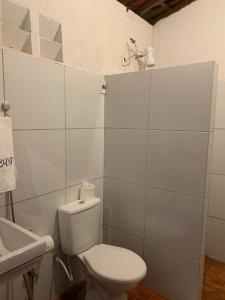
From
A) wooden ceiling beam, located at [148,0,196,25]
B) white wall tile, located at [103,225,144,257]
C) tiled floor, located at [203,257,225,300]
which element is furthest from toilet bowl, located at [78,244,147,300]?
wooden ceiling beam, located at [148,0,196,25]

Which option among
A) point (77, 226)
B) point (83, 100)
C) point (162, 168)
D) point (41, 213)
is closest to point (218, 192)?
point (162, 168)

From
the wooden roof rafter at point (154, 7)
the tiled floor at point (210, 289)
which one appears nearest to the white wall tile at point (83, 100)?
the wooden roof rafter at point (154, 7)

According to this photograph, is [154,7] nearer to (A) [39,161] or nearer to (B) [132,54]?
(B) [132,54]

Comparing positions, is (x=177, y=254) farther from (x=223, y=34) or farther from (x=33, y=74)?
(x=223, y=34)

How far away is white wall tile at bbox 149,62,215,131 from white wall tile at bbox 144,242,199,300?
3.00 ft


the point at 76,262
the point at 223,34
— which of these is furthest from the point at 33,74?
the point at 223,34

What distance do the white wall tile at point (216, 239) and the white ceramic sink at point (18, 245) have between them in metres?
1.70

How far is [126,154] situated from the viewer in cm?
190

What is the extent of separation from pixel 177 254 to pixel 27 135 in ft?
4.23

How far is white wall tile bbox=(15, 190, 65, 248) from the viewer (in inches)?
57.7

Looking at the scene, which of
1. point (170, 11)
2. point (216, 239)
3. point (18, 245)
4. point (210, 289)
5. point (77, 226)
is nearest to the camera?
point (18, 245)

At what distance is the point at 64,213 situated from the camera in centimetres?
162

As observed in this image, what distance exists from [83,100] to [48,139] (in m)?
0.42

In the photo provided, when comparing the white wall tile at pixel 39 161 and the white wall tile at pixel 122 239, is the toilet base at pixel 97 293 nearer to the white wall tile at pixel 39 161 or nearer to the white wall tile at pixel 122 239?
the white wall tile at pixel 122 239
